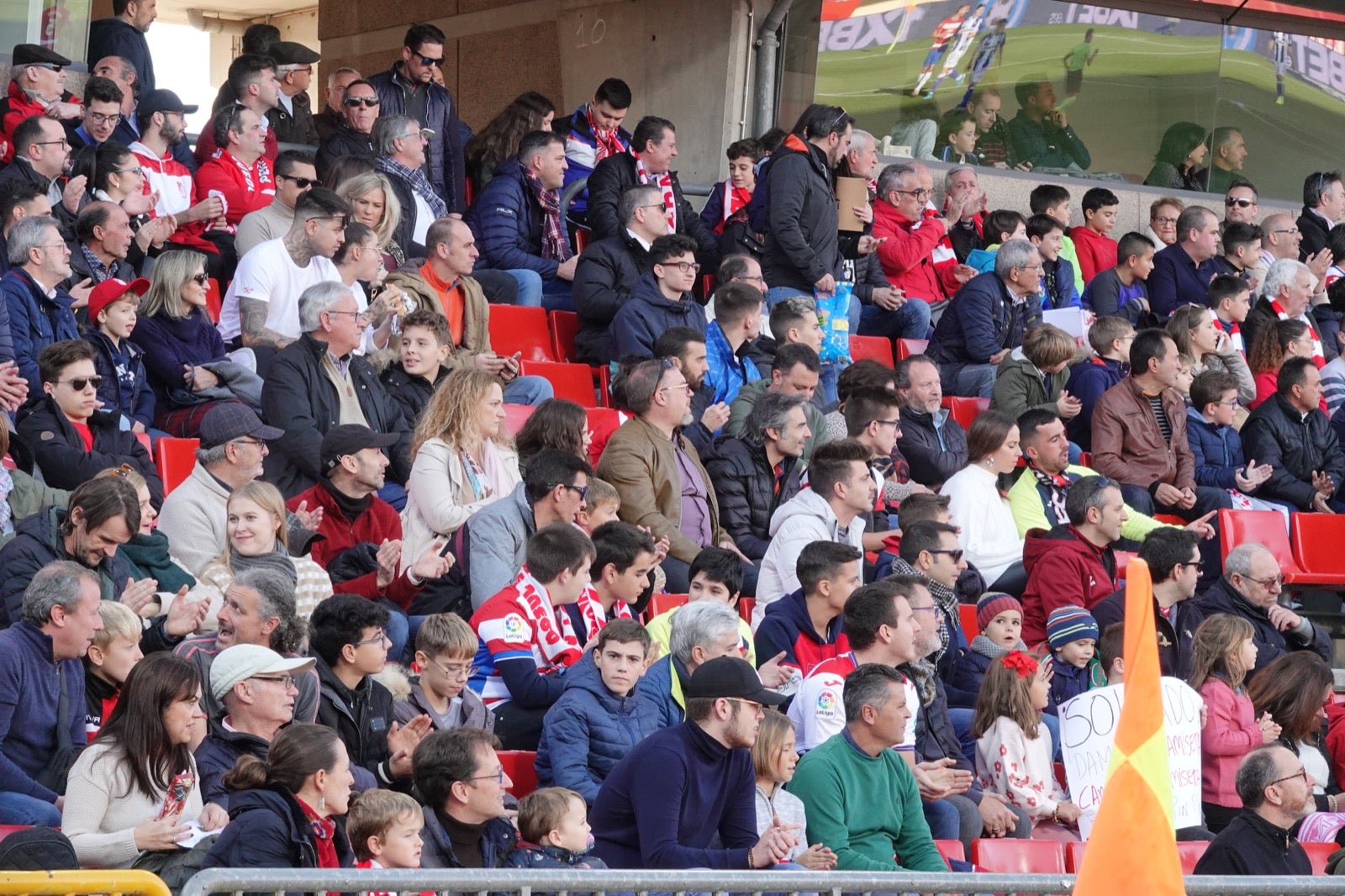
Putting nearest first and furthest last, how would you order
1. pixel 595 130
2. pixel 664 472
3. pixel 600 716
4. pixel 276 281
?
pixel 600 716 < pixel 664 472 < pixel 276 281 < pixel 595 130

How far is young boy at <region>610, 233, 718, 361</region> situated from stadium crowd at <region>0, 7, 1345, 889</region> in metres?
0.02

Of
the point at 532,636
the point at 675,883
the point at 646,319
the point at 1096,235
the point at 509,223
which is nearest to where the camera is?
the point at 675,883

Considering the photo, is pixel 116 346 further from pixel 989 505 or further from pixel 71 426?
→ pixel 989 505

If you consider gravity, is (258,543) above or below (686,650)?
above

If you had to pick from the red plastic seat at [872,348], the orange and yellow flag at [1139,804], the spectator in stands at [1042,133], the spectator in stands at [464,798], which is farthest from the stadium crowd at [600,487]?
the orange and yellow flag at [1139,804]

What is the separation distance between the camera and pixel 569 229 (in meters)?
11.4

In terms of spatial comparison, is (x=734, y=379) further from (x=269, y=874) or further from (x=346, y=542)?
(x=269, y=874)

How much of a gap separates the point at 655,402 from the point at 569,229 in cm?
307

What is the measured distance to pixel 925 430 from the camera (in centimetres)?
1012

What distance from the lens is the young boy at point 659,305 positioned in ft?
31.7

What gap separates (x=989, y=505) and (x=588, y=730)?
358 cm

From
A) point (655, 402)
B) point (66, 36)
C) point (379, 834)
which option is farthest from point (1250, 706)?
point (66, 36)

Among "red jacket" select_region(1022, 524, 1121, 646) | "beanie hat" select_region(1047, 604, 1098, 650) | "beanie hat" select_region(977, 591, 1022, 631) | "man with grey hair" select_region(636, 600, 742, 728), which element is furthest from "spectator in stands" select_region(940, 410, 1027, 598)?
"man with grey hair" select_region(636, 600, 742, 728)

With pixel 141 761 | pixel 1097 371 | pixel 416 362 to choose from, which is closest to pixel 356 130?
pixel 416 362
